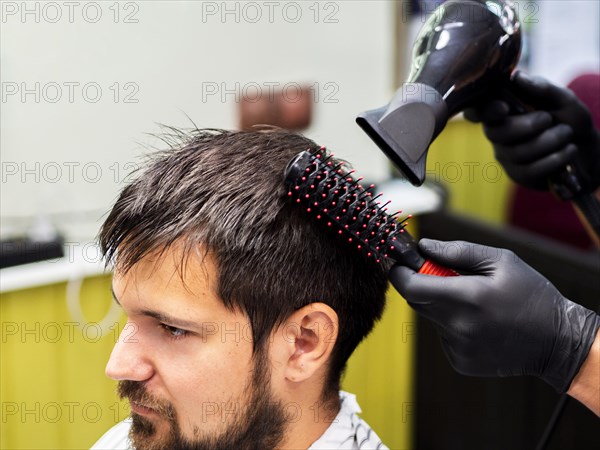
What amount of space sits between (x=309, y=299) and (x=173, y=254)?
0.84 ft

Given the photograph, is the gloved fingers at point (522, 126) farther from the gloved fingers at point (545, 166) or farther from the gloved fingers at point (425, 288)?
the gloved fingers at point (425, 288)

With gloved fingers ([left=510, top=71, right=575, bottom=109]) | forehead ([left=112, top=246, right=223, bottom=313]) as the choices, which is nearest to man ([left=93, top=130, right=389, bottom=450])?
forehead ([left=112, top=246, right=223, bottom=313])

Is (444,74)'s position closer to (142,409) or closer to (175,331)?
(175,331)

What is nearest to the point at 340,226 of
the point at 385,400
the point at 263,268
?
the point at 263,268

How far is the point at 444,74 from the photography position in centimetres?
147

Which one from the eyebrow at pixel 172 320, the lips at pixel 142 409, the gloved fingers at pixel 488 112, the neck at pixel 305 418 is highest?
the gloved fingers at pixel 488 112

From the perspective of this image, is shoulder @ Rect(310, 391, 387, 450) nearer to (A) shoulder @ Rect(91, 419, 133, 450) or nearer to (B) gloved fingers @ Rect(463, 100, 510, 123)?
(A) shoulder @ Rect(91, 419, 133, 450)

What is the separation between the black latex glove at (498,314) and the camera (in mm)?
1262

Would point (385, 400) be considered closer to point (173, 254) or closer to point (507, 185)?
point (507, 185)

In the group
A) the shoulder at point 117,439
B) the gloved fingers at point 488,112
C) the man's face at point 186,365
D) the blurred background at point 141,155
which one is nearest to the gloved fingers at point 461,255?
the man's face at point 186,365

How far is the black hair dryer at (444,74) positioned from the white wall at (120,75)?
104cm

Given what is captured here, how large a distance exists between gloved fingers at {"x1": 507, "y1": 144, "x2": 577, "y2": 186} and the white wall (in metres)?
1.03

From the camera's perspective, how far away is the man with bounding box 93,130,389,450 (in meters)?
1.34

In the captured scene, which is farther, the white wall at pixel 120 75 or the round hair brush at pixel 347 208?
the white wall at pixel 120 75
